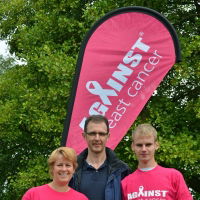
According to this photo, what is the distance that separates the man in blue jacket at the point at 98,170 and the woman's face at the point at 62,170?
0.27 m

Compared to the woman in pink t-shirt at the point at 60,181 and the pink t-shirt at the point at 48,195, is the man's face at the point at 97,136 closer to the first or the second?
the woman in pink t-shirt at the point at 60,181

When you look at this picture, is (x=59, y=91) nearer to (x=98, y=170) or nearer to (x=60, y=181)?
(x=98, y=170)

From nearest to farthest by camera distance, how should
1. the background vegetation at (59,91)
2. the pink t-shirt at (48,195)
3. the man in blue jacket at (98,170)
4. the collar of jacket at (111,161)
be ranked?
the pink t-shirt at (48,195) → the man in blue jacket at (98,170) → the collar of jacket at (111,161) → the background vegetation at (59,91)

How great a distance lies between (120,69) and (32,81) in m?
7.84

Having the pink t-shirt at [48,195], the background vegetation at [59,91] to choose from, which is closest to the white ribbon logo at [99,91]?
the pink t-shirt at [48,195]

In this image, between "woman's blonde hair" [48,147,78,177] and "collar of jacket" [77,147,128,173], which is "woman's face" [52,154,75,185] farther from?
"collar of jacket" [77,147,128,173]

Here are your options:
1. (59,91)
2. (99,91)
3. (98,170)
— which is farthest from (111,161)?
(59,91)

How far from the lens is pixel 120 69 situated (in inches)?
267

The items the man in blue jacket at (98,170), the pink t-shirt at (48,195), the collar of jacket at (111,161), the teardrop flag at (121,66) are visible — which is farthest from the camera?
the teardrop flag at (121,66)

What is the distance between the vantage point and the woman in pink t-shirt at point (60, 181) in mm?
4180

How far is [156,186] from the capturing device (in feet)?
14.6

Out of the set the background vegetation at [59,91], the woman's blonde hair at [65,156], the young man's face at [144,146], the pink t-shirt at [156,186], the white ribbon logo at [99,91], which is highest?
the background vegetation at [59,91]

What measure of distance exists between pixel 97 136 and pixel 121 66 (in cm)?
250

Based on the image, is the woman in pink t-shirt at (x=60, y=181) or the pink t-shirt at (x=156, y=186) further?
the pink t-shirt at (x=156, y=186)
